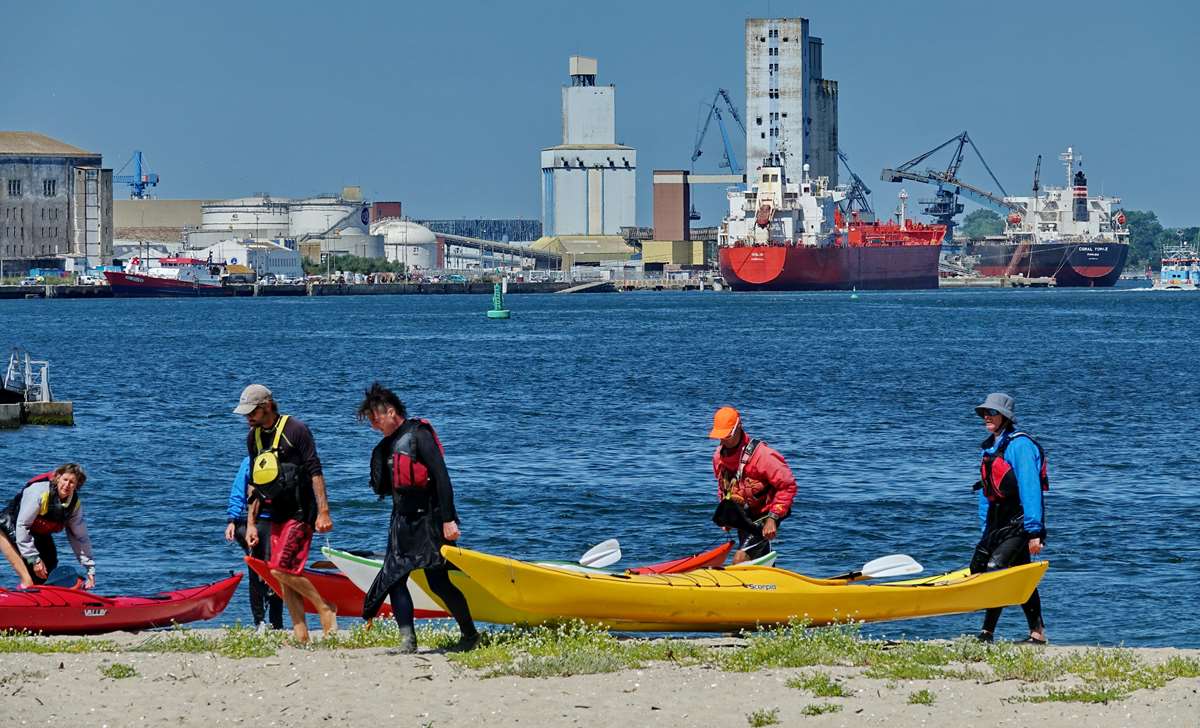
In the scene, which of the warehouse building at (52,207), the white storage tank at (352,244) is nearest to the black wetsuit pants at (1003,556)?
the warehouse building at (52,207)

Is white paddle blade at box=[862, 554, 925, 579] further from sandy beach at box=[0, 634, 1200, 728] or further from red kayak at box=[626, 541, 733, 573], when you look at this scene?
sandy beach at box=[0, 634, 1200, 728]

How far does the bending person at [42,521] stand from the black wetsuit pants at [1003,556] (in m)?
5.36

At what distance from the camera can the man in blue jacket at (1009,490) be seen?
1050 cm

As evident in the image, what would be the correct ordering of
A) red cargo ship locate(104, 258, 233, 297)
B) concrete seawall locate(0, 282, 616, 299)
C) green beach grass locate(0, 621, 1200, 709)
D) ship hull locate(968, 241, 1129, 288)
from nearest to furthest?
green beach grass locate(0, 621, 1200, 709)
red cargo ship locate(104, 258, 233, 297)
ship hull locate(968, 241, 1129, 288)
concrete seawall locate(0, 282, 616, 299)

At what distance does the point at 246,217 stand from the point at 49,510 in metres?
188

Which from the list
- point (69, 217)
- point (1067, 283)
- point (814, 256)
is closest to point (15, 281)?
point (69, 217)

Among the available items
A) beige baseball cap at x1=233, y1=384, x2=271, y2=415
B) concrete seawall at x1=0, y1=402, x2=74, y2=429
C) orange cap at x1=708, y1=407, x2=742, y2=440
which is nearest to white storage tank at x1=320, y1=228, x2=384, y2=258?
concrete seawall at x1=0, y1=402, x2=74, y2=429

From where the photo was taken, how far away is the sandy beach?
884cm

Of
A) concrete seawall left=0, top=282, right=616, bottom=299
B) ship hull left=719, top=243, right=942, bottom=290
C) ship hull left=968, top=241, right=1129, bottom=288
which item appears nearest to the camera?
ship hull left=719, top=243, right=942, bottom=290

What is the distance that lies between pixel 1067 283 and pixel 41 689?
6655 inches

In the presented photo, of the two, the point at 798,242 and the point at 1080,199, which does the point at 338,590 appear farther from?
the point at 1080,199

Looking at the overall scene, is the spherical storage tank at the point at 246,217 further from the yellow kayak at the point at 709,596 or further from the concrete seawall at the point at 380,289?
the yellow kayak at the point at 709,596

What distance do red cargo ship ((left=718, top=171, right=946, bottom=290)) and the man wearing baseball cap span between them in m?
130

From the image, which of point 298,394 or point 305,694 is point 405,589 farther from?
point 298,394
